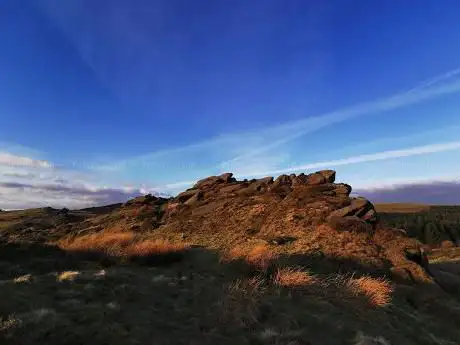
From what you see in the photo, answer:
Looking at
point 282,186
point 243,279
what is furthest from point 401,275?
point 282,186

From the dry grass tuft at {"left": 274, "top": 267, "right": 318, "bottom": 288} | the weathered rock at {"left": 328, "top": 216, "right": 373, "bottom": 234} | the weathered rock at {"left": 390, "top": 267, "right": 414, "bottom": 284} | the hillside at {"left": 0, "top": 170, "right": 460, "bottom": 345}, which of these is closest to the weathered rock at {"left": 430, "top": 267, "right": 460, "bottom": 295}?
the hillside at {"left": 0, "top": 170, "right": 460, "bottom": 345}

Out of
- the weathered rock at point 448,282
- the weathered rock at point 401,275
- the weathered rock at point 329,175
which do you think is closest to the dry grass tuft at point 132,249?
the weathered rock at point 401,275

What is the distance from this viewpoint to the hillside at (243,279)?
31.4ft

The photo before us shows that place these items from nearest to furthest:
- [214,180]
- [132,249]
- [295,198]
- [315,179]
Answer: [132,249] → [295,198] → [315,179] → [214,180]

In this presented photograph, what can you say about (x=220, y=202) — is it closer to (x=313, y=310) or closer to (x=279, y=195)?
(x=279, y=195)

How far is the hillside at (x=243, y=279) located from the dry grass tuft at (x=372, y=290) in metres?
0.06

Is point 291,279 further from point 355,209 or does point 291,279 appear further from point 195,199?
point 195,199

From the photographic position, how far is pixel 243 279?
13648 millimetres

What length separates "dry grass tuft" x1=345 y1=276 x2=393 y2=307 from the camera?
44.2 ft

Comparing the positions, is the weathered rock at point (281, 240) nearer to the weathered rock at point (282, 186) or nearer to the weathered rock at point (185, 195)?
the weathered rock at point (282, 186)

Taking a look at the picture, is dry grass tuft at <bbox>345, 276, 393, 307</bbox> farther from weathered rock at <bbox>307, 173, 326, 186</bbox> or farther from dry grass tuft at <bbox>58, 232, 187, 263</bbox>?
weathered rock at <bbox>307, 173, 326, 186</bbox>

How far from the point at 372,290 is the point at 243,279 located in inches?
167

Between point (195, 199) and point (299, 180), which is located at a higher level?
point (299, 180)

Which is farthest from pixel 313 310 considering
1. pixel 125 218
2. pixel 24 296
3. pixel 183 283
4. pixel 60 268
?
pixel 125 218
